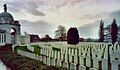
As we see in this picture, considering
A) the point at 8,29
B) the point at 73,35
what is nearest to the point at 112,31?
the point at 73,35

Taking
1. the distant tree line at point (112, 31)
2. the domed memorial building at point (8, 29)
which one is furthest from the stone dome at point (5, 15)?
the distant tree line at point (112, 31)

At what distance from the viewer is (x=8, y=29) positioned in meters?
66.4

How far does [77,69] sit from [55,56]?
5.26 m

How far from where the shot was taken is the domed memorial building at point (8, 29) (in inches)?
2571

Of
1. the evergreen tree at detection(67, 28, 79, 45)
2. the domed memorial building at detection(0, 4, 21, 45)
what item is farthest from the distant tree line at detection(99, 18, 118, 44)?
the domed memorial building at detection(0, 4, 21, 45)

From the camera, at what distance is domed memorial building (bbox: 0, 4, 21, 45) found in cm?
6530

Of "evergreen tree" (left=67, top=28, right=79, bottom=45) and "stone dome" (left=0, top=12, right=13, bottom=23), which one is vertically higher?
"stone dome" (left=0, top=12, right=13, bottom=23)

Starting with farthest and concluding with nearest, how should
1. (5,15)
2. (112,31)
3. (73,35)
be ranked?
(5,15) → (112,31) → (73,35)

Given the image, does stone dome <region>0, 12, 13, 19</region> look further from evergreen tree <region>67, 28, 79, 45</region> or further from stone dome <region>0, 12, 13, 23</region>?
evergreen tree <region>67, 28, 79, 45</region>

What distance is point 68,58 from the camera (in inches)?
603

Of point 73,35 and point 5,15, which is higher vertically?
point 5,15

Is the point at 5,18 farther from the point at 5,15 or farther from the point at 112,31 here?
the point at 112,31

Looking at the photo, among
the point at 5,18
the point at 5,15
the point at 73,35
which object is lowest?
the point at 73,35

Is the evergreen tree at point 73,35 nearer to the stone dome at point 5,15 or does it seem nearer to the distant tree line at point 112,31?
the distant tree line at point 112,31
